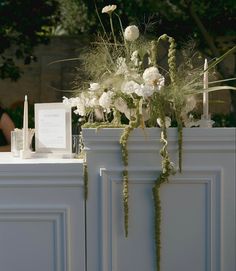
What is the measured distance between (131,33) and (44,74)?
8582mm

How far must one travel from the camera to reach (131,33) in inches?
106

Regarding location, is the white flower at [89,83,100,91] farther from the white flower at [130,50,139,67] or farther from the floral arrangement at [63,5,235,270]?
the white flower at [130,50,139,67]

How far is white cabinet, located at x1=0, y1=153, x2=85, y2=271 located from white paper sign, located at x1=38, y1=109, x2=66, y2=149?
0.32 metres

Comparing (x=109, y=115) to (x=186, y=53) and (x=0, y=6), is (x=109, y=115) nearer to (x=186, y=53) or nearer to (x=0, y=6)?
(x=186, y=53)

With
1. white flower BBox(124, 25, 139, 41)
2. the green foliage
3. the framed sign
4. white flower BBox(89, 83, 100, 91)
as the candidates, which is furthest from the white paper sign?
the green foliage

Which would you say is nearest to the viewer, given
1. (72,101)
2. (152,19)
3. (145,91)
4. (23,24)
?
(145,91)

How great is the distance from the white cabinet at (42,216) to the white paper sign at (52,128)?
320 millimetres

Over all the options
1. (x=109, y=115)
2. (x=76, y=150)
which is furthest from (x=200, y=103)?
(x=76, y=150)

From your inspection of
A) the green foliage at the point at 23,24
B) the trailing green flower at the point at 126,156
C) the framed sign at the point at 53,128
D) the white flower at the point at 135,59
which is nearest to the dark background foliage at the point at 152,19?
the green foliage at the point at 23,24

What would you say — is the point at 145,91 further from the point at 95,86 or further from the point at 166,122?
the point at 95,86

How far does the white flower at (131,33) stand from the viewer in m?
2.68

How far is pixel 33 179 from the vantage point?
104 inches

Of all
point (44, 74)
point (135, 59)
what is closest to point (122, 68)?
point (135, 59)

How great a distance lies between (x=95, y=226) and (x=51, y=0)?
21.3ft
